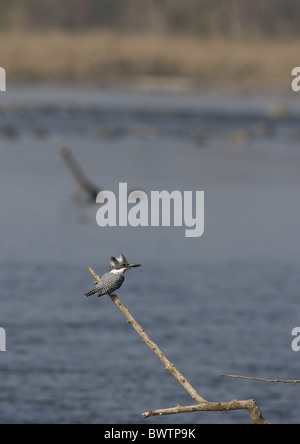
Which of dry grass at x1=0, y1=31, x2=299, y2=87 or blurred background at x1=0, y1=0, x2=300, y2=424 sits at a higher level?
dry grass at x1=0, y1=31, x2=299, y2=87

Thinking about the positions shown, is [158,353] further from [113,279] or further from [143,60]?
[143,60]

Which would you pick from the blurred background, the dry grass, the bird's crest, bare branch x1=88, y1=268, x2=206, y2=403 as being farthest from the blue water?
the dry grass

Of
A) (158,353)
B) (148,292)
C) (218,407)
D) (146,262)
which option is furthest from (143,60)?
(218,407)

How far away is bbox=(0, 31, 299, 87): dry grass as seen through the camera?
93812 mm

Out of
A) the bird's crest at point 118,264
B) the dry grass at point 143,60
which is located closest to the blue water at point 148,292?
the bird's crest at point 118,264

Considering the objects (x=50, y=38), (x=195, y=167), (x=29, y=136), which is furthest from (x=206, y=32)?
(x=195, y=167)

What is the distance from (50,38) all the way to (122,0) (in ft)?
123

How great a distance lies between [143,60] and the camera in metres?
98.2

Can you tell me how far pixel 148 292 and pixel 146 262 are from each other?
2.42 meters

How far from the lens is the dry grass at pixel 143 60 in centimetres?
9381

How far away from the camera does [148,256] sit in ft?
73.8

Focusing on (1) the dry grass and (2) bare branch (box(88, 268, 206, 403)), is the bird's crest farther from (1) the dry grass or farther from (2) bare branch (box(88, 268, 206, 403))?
(1) the dry grass

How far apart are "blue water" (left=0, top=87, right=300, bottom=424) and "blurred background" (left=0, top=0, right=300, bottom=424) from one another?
32 mm

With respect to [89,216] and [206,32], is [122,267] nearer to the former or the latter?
[89,216]
